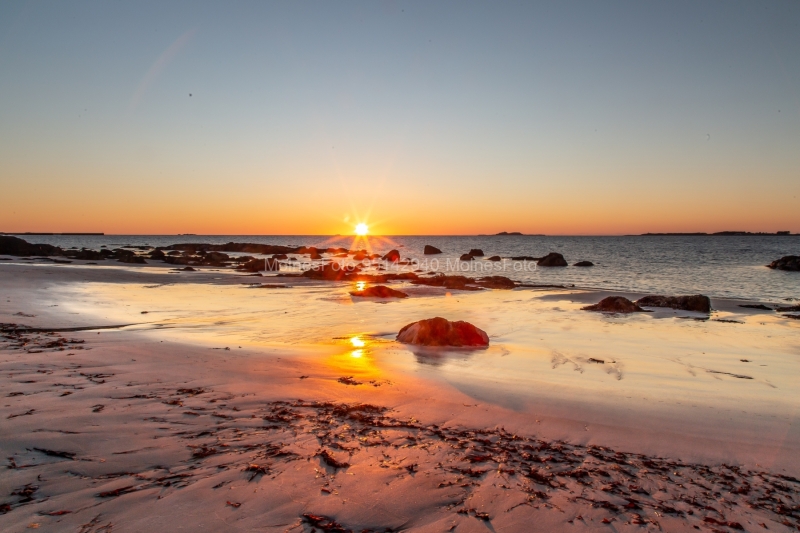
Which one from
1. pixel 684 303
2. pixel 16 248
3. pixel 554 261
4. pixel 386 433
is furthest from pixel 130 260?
pixel 386 433

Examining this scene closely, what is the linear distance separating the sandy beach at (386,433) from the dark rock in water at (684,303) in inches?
225

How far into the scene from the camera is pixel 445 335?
9.93 m

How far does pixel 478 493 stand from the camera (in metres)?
3.47

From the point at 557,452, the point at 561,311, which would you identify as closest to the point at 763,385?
the point at 557,452

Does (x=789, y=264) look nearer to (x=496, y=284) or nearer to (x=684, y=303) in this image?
(x=496, y=284)

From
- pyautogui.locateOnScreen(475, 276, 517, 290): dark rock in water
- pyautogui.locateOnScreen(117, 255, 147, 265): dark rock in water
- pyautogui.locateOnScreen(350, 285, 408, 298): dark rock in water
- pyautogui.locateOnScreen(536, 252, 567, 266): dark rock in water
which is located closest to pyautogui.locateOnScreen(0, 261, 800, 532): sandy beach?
pyautogui.locateOnScreen(350, 285, 408, 298): dark rock in water

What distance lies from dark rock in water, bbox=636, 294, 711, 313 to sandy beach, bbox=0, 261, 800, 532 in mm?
5703

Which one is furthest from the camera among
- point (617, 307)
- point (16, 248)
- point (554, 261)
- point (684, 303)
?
point (554, 261)

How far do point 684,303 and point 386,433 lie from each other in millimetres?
15647

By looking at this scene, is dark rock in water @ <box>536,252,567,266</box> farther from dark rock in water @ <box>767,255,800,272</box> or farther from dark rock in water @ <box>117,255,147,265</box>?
dark rock in water @ <box>117,255,147,265</box>

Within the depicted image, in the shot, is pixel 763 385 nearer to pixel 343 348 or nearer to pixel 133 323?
pixel 343 348

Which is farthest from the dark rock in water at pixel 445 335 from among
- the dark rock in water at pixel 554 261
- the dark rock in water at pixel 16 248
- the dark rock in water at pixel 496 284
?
the dark rock in water at pixel 16 248

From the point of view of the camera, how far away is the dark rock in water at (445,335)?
32.4 ft

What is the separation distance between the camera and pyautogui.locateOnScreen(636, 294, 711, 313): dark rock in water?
15969 mm
